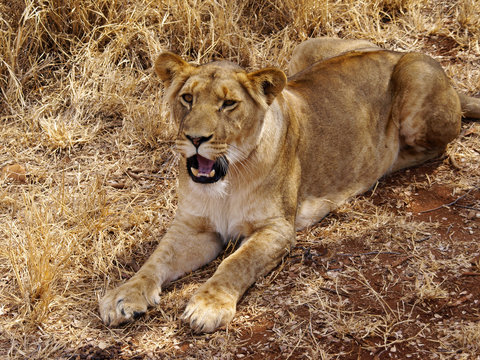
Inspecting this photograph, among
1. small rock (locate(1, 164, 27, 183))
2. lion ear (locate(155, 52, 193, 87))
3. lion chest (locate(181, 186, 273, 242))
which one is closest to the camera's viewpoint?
lion ear (locate(155, 52, 193, 87))

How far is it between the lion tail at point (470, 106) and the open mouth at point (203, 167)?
7.10 ft

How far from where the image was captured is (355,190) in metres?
4.09

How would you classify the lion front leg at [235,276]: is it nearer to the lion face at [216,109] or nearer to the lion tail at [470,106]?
the lion face at [216,109]

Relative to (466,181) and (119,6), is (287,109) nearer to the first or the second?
(466,181)

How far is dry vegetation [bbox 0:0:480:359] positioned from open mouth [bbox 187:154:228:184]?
554 mm

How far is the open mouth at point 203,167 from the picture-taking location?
3.13 metres

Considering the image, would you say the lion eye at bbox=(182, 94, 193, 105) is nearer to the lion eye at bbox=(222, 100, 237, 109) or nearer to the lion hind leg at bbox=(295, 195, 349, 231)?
the lion eye at bbox=(222, 100, 237, 109)

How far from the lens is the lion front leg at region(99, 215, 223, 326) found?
3.03 m

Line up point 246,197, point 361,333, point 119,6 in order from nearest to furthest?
point 361,333
point 246,197
point 119,6

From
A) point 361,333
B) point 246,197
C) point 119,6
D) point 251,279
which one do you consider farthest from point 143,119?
point 361,333

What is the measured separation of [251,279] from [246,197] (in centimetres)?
43

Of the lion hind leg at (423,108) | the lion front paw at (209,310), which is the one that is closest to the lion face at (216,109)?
the lion front paw at (209,310)

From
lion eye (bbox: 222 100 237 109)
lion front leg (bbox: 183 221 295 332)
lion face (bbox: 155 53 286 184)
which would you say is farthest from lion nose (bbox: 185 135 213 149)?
lion front leg (bbox: 183 221 295 332)

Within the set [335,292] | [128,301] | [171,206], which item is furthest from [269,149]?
[128,301]
